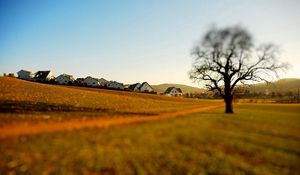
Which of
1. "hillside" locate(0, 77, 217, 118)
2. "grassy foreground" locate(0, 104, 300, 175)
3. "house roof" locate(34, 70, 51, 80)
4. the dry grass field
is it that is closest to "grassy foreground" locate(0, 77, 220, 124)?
"hillside" locate(0, 77, 217, 118)

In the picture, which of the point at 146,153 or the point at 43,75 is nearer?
the point at 146,153

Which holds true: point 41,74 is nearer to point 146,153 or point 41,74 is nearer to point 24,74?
point 24,74

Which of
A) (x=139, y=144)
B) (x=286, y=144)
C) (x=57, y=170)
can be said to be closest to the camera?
(x=57, y=170)

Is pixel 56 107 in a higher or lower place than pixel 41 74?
lower

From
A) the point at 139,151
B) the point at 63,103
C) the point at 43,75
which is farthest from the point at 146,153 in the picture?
the point at 43,75

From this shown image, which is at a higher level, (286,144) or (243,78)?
(243,78)

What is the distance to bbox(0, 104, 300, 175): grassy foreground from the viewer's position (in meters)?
13.2

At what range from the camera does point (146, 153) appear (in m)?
15.7

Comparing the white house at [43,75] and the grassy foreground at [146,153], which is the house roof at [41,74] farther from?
the grassy foreground at [146,153]

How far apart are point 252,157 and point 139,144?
687 centimetres

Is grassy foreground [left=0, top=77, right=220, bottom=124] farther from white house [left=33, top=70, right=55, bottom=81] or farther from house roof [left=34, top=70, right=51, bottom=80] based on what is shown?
house roof [left=34, top=70, right=51, bottom=80]

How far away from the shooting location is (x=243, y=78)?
4466 centimetres

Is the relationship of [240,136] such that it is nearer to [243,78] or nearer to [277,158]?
[277,158]

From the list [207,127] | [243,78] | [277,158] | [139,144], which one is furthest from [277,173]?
[243,78]
